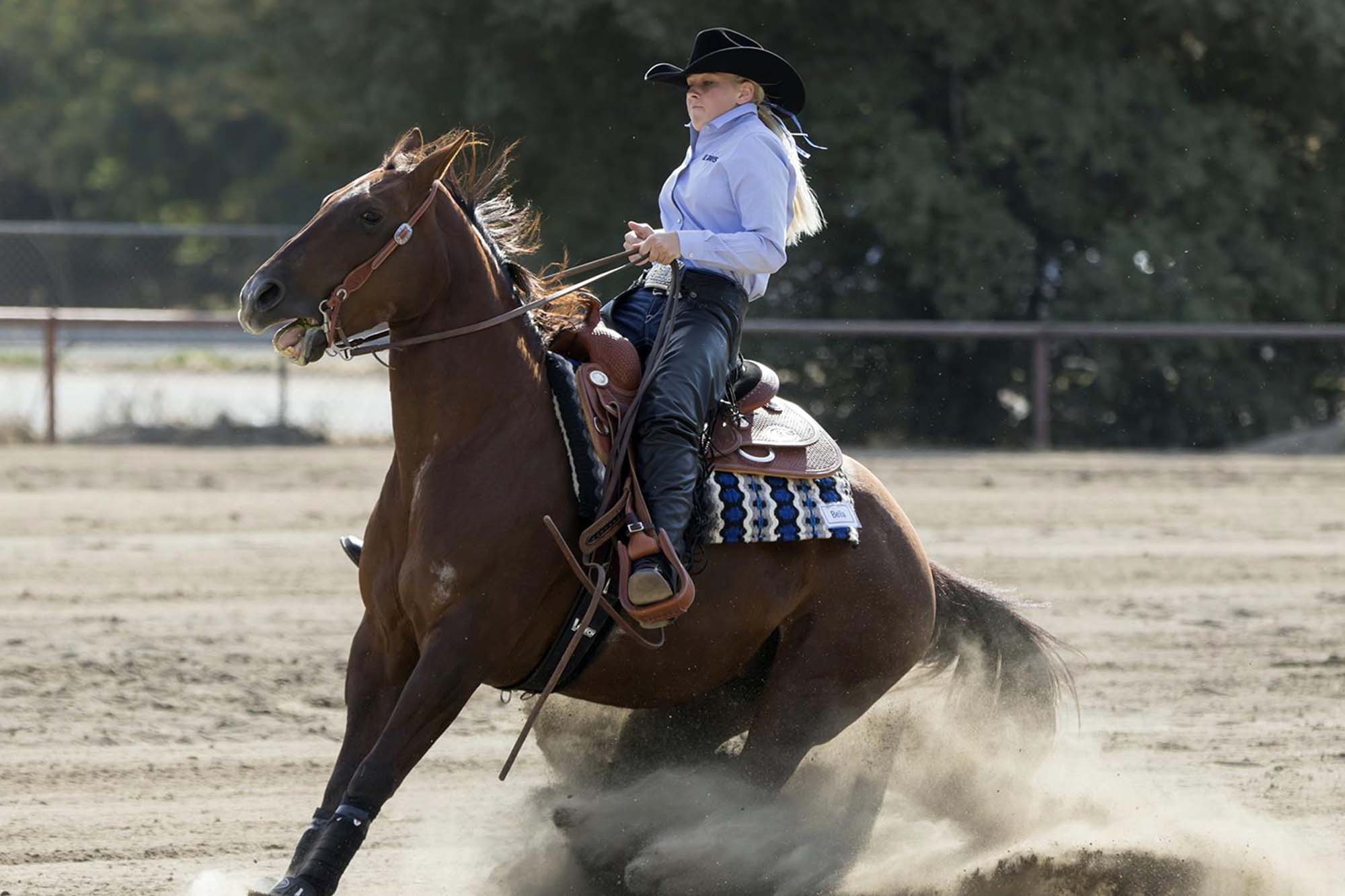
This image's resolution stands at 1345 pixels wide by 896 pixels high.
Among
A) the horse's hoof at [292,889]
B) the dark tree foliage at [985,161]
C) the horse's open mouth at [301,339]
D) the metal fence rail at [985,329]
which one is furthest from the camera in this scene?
the dark tree foliage at [985,161]

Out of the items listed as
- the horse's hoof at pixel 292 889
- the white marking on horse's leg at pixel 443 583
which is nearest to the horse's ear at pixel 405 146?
the white marking on horse's leg at pixel 443 583

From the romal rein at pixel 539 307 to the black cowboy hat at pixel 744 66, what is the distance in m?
0.58

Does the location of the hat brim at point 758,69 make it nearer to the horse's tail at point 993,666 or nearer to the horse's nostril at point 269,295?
the horse's nostril at point 269,295

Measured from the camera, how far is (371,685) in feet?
15.1

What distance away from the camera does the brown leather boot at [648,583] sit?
4.47 metres

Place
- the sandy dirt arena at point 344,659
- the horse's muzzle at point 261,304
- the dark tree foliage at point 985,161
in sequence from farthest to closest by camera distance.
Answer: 1. the dark tree foliage at point 985,161
2. the sandy dirt arena at point 344,659
3. the horse's muzzle at point 261,304

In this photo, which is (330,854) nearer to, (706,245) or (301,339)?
(301,339)

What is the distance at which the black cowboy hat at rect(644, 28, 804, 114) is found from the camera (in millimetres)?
4848

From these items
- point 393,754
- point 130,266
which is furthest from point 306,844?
point 130,266

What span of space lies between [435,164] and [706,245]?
2.50 ft

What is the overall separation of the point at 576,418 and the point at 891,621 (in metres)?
1.18

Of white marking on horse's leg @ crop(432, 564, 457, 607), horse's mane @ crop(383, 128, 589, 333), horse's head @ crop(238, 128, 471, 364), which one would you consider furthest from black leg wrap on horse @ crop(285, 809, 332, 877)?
horse's mane @ crop(383, 128, 589, 333)

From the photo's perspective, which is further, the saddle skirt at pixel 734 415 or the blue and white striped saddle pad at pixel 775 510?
the blue and white striped saddle pad at pixel 775 510

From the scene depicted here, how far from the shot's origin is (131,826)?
18.8 ft
